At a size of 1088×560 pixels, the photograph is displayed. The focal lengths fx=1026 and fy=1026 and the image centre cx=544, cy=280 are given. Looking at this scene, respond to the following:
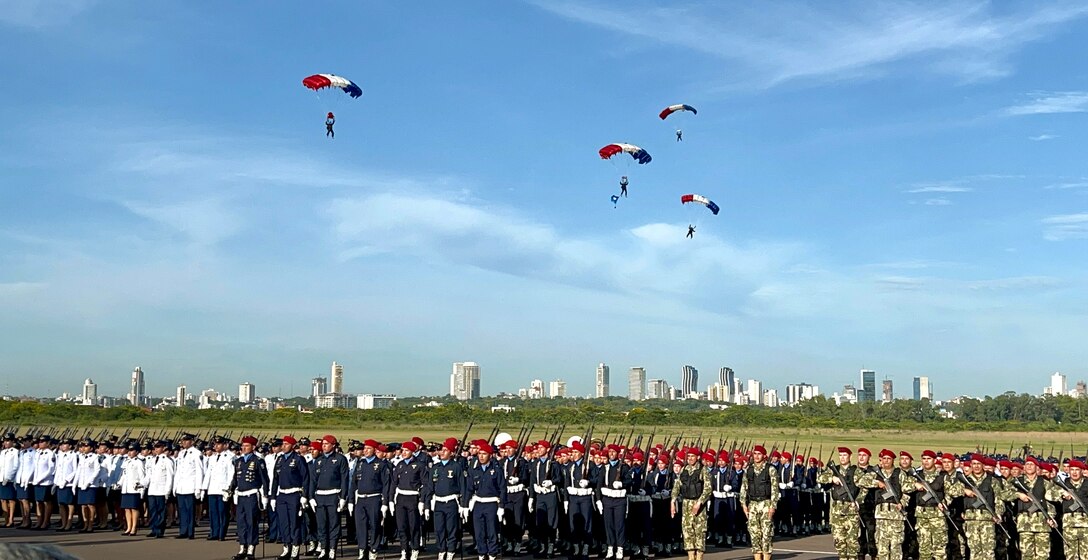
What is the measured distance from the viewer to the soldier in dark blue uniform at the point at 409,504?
15.6 m

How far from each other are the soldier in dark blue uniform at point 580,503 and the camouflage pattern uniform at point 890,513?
4458 millimetres

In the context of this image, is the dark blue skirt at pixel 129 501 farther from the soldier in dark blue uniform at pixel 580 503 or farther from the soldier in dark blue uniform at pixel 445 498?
the soldier in dark blue uniform at pixel 580 503

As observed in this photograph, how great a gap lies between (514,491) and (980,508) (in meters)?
7.21

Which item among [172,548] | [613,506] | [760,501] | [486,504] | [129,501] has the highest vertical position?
[760,501]

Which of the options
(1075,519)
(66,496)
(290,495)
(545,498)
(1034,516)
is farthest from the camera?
(66,496)

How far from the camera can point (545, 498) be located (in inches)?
669

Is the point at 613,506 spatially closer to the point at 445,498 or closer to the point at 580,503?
the point at 580,503

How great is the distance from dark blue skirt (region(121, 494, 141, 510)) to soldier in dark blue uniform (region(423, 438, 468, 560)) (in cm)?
696

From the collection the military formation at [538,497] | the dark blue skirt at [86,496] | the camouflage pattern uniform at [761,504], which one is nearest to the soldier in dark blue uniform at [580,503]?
the military formation at [538,497]

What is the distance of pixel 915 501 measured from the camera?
50.5 feet

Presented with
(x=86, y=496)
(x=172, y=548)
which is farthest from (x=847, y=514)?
(x=86, y=496)

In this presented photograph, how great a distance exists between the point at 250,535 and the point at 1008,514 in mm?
11604

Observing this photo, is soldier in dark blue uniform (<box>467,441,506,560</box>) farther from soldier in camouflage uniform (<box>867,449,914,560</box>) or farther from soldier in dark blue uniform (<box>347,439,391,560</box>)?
soldier in camouflage uniform (<box>867,449,914,560</box>)

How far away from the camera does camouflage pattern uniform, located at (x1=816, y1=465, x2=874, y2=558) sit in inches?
583
